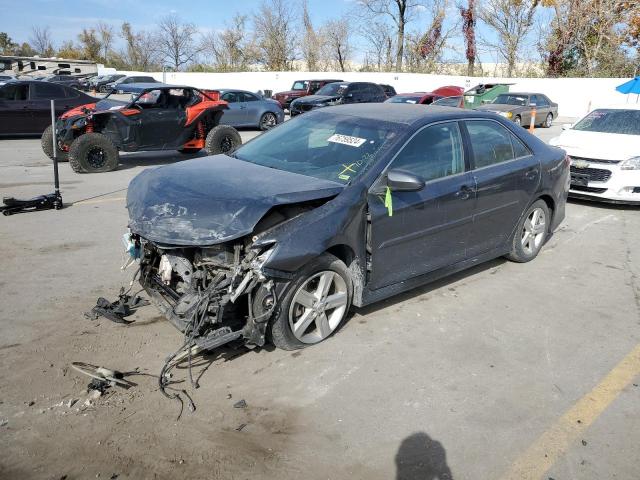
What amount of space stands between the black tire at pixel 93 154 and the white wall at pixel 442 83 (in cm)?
2281

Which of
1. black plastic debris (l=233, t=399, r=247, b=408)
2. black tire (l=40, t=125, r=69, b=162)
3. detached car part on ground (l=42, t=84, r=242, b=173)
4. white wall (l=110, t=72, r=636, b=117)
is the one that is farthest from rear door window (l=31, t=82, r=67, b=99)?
white wall (l=110, t=72, r=636, b=117)

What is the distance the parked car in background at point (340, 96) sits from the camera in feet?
71.2

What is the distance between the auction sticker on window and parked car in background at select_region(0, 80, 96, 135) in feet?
41.3

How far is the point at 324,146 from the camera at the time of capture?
4480 millimetres

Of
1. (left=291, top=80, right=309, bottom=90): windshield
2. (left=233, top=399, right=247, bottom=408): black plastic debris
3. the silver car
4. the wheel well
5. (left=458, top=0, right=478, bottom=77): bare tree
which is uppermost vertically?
(left=458, top=0, right=478, bottom=77): bare tree

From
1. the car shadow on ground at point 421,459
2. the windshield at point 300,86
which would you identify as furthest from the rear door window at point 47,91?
the car shadow on ground at point 421,459

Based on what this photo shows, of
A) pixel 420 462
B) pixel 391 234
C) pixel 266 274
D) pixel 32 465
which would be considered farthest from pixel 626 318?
pixel 32 465

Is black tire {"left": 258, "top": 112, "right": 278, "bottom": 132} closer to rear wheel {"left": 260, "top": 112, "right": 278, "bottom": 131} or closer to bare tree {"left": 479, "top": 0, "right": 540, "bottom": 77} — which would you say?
rear wheel {"left": 260, "top": 112, "right": 278, "bottom": 131}

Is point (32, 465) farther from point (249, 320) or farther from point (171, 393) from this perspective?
point (249, 320)

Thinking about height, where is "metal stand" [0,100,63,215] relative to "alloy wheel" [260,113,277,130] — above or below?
below

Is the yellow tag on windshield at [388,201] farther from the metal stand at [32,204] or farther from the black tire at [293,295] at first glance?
the metal stand at [32,204]

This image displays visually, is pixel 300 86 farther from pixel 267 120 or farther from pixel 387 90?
pixel 267 120

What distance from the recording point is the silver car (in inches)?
711

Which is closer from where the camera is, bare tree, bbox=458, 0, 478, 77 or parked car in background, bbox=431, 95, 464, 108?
parked car in background, bbox=431, 95, 464, 108
